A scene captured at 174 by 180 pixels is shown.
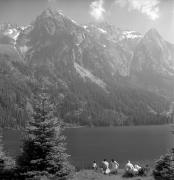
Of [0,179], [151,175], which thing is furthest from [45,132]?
[151,175]

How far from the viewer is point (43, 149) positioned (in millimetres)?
31078

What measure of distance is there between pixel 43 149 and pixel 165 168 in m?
13.3

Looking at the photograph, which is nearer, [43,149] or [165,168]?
[43,149]

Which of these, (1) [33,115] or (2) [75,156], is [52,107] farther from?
(2) [75,156]

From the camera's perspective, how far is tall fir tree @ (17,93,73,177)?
101 feet

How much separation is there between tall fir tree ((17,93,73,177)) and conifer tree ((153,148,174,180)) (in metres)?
10.0

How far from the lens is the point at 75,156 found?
104 meters

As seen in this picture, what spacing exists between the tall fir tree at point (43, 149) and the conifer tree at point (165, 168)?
394 inches

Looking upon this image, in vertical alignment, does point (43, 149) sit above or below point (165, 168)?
above

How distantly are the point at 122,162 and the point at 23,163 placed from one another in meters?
62.0

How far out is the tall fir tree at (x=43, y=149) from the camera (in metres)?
30.7

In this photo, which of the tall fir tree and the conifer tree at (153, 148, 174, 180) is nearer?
the tall fir tree

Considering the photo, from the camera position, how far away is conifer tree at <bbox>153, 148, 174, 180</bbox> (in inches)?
1287

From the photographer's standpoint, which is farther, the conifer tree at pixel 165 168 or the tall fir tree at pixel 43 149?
the conifer tree at pixel 165 168
